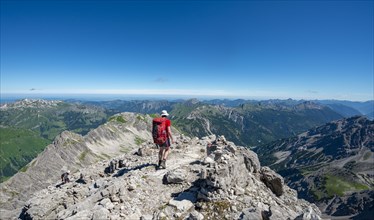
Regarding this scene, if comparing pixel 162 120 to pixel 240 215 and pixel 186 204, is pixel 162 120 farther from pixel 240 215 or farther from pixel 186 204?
pixel 240 215

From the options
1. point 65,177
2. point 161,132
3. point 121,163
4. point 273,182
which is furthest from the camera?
point 65,177

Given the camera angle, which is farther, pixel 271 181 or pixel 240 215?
pixel 271 181

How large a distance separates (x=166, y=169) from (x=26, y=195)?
148 m

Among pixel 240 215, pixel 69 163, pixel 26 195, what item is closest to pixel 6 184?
pixel 26 195

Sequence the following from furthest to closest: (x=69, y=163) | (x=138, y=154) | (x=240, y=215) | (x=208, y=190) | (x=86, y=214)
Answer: (x=69, y=163)
(x=138, y=154)
(x=208, y=190)
(x=86, y=214)
(x=240, y=215)

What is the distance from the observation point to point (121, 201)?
70.7ft

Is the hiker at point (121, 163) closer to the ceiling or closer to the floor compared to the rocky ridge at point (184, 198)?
closer to the floor

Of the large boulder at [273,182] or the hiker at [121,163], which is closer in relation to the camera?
the large boulder at [273,182]

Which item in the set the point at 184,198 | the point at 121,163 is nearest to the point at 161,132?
the point at 184,198

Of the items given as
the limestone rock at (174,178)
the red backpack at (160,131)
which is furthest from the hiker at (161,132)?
the limestone rock at (174,178)

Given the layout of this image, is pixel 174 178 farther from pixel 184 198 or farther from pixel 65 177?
pixel 65 177

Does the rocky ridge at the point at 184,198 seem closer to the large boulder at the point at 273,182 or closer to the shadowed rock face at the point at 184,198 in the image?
the shadowed rock face at the point at 184,198

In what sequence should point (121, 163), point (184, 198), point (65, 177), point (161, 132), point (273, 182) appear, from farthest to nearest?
1. point (65, 177)
2. point (121, 163)
3. point (273, 182)
4. point (161, 132)
5. point (184, 198)

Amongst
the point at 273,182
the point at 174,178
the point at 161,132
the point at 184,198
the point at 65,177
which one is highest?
the point at 161,132
